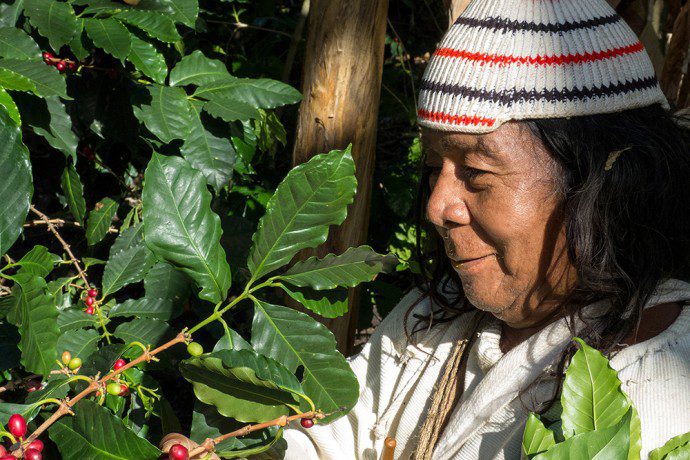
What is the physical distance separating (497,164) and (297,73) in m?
2.73

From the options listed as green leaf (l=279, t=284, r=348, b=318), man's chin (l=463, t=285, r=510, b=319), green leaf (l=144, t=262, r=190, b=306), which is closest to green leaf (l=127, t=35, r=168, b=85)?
green leaf (l=144, t=262, r=190, b=306)

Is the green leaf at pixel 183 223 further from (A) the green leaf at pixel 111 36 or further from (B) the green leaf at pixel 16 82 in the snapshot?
(A) the green leaf at pixel 111 36

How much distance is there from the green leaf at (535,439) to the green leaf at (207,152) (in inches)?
45.1

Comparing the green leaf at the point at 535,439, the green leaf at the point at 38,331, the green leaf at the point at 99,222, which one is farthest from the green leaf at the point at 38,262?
the green leaf at the point at 535,439

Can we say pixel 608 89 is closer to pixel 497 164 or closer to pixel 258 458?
pixel 497 164

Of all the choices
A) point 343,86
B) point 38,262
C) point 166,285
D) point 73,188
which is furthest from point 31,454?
point 343,86

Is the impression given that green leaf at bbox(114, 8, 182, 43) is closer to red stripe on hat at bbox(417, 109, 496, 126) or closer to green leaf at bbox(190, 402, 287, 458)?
red stripe on hat at bbox(417, 109, 496, 126)

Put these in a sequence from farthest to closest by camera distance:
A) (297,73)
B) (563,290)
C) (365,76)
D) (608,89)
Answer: (297,73), (365,76), (563,290), (608,89)

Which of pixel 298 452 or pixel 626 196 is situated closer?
pixel 626 196

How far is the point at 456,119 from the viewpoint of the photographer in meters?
1.42

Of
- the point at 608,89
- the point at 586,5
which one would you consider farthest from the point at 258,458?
the point at 586,5

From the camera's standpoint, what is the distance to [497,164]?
142 cm

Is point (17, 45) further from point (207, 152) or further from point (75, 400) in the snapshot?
point (75, 400)

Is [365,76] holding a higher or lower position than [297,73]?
higher
